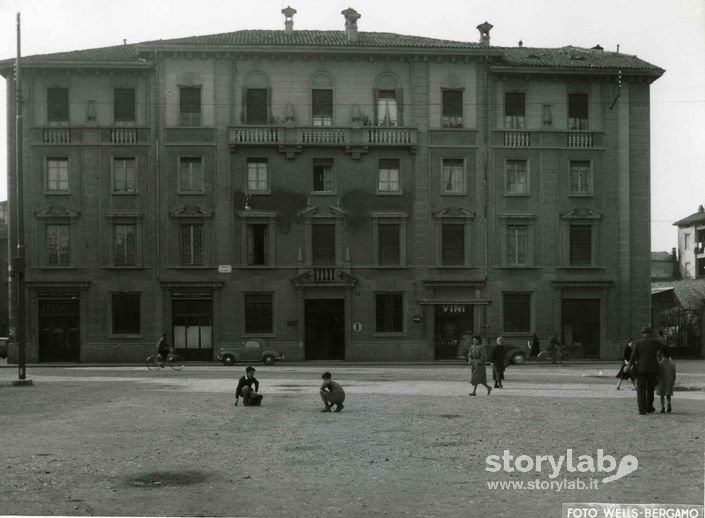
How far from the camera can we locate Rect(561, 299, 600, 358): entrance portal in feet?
160

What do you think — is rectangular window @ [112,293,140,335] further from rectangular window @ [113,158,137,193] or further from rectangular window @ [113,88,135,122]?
rectangular window @ [113,88,135,122]

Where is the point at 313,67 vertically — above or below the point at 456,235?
above

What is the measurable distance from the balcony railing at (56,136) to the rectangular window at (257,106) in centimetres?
869

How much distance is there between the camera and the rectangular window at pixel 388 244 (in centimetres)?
4819

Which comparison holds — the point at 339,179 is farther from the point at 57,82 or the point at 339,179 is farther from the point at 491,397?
the point at 491,397

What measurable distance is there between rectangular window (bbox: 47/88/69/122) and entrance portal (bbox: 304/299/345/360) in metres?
15.0

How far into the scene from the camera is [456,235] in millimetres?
48562

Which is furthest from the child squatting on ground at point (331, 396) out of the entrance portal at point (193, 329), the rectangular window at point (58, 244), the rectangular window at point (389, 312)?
the rectangular window at point (58, 244)

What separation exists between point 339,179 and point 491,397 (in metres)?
25.0

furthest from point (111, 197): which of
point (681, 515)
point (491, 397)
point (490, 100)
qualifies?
point (681, 515)

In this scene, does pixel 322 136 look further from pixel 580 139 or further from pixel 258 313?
pixel 580 139

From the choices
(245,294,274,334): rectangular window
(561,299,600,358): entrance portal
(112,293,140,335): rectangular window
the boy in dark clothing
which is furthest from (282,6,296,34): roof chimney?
the boy in dark clothing

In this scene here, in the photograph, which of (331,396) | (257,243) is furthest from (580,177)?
(331,396)

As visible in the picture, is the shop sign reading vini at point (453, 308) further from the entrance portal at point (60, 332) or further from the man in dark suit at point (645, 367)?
the man in dark suit at point (645, 367)
